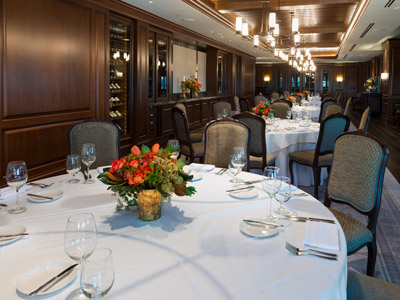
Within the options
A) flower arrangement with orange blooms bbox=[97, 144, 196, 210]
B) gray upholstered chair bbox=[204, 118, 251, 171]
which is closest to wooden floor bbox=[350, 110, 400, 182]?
gray upholstered chair bbox=[204, 118, 251, 171]

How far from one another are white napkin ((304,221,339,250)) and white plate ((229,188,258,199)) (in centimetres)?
43

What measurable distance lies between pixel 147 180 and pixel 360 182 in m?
1.42

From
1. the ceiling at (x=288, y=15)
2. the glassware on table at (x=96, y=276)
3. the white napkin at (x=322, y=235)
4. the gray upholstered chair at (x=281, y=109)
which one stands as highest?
the ceiling at (x=288, y=15)

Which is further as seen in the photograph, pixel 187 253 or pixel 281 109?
pixel 281 109

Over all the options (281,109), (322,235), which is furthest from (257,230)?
(281,109)

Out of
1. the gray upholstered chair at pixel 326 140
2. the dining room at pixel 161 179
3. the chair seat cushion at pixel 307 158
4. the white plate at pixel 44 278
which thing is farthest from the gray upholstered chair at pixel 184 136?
the white plate at pixel 44 278

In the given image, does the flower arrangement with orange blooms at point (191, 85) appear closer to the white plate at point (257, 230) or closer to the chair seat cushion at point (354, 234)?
the chair seat cushion at point (354, 234)

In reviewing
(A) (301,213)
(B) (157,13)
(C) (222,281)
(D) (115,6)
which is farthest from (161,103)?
(C) (222,281)

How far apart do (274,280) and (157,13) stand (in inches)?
264

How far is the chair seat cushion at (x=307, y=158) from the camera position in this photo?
4254 mm

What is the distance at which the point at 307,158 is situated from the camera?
440 centimetres

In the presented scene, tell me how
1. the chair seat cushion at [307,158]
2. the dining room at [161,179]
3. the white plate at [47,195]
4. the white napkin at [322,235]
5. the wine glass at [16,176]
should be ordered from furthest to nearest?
the chair seat cushion at [307,158] < the white plate at [47,195] < the wine glass at [16,176] < the white napkin at [322,235] < the dining room at [161,179]

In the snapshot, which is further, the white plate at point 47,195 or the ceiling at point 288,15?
the ceiling at point 288,15

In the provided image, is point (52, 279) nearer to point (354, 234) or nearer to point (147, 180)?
point (147, 180)
